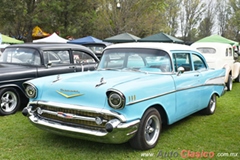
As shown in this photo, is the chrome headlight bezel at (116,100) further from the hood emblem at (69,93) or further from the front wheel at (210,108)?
the front wheel at (210,108)

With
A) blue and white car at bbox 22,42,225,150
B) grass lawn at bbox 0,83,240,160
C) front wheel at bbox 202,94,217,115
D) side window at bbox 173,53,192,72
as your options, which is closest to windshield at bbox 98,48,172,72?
blue and white car at bbox 22,42,225,150

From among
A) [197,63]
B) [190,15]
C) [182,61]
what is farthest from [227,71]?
[190,15]

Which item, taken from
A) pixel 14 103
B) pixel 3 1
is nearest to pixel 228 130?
pixel 14 103

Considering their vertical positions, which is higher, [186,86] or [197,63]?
[197,63]

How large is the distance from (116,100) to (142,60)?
145 centimetres

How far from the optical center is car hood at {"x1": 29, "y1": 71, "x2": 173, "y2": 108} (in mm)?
3492

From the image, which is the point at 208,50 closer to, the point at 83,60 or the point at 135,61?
the point at 83,60

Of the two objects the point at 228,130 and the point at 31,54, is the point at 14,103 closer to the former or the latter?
the point at 31,54

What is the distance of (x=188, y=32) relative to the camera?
124 feet

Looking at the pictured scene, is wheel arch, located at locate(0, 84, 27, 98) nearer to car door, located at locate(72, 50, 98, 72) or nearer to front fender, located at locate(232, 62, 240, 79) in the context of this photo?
car door, located at locate(72, 50, 98, 72)

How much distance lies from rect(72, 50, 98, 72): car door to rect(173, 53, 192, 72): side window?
2.80 m

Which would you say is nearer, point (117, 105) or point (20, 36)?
point (117, 105)

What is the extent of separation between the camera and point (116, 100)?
3338 mm

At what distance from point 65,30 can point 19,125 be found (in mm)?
21914
